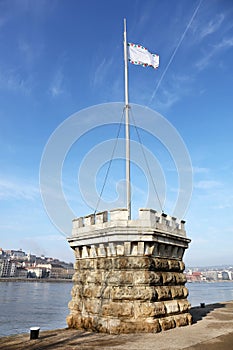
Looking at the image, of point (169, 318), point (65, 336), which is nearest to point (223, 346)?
point (169, 318)

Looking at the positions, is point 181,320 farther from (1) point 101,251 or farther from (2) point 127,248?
(1) point 101,251

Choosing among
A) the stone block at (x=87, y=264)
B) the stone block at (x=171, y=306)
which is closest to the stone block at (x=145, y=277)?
the stone block at (x=171, y=306)

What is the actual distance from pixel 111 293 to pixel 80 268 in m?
2.60

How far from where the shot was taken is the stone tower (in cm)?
1165

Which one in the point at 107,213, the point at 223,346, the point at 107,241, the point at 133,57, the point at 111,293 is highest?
the point at 133,57

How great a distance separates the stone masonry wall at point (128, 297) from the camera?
11539mm

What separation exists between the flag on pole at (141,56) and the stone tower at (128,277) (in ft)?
28.7

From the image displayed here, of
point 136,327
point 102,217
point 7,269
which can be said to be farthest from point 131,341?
point 7,269

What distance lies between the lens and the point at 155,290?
12086 mm

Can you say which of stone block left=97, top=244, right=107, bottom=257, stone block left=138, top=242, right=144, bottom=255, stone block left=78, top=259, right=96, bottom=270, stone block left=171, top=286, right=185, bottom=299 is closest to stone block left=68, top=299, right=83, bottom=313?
stone block left=78, top=259, right=96, bottom=270

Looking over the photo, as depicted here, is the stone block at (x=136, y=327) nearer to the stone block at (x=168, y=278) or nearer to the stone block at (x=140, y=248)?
the stone block at (x=168, y=278)

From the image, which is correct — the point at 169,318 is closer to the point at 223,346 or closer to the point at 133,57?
the point at 223,346

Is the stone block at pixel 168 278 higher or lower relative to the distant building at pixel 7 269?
lower

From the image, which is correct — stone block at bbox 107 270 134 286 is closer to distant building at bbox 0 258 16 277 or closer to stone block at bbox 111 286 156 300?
stone block at bbox 111 286 156 300
